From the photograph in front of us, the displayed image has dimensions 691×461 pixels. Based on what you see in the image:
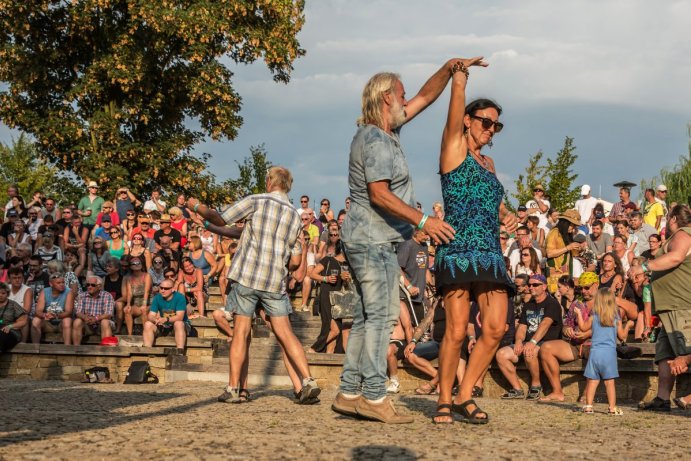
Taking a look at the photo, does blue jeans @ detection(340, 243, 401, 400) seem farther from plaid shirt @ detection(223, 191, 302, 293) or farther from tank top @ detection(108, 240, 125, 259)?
tank top @ detection(108, 240, 125, 259)

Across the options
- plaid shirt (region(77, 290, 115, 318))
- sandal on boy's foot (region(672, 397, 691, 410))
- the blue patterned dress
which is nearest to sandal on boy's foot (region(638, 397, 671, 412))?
sandal on boy's foot (region(672, 397, 691, 410))

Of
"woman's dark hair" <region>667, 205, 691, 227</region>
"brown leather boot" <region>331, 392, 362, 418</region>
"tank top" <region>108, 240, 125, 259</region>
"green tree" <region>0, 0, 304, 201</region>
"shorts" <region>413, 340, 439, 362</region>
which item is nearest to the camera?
"brown leather boot" <region>331, 392, 362, 418</region>

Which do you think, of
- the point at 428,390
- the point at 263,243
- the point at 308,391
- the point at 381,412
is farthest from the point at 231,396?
the point at 428,390

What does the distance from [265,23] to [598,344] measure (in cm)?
2314

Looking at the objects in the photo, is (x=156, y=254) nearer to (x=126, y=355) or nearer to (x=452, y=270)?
(x=126, y=355)

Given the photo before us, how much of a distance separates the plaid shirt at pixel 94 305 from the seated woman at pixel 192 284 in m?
1.36

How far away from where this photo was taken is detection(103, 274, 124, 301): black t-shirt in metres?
16.4

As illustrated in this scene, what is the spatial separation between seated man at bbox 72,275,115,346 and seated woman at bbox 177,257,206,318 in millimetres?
1390

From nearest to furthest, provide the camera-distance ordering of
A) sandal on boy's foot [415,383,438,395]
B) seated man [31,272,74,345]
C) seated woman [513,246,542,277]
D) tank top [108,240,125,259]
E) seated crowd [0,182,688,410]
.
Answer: seated crowd [0,182,688,410] < sandal on boy's foot [415,383,438,395] < seated woman [513,246,542,277] < seated man [31,272,74,345] < tank top [108,240,125,259]

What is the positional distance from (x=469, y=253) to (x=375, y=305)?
70 centimetres

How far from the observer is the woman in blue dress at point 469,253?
20.8 feet

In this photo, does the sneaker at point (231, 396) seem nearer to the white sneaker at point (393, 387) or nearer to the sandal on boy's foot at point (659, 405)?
the white sneaker at point (393, 387)

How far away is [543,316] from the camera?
1154 cm

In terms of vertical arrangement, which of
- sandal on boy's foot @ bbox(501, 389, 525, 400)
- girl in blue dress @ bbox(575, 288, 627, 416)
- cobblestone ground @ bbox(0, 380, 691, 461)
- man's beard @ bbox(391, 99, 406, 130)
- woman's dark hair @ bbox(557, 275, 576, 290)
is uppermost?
man's beard @ bbox(391, 99, 406, 130)
